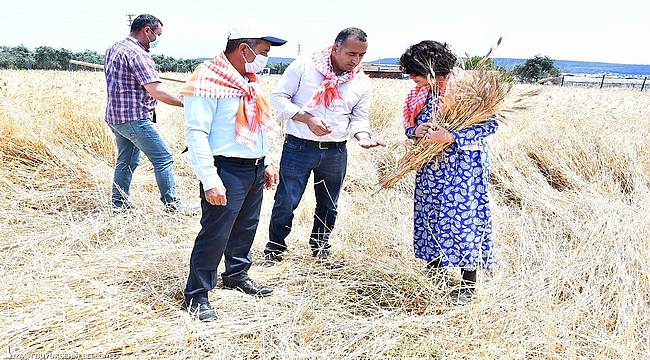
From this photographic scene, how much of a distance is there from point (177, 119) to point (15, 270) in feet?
13.6

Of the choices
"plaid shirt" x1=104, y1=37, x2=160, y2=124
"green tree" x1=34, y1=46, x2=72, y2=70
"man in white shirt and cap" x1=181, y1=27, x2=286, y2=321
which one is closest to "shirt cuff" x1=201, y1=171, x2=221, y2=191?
"man in white shirt and cap" x1=181, y1=27, x2=286, y2=321

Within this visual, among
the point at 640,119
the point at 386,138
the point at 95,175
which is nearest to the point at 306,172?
the point at 95,175

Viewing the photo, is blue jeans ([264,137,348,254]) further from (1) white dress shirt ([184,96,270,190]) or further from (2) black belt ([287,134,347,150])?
(1) white dress shirt ([184,96,270,190])

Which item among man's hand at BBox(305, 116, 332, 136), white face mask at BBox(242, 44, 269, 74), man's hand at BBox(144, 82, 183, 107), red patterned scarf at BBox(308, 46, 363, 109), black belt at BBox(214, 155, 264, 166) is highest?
white face mask at BBox(242, 44, 269, 74)

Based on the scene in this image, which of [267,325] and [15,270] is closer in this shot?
[267,325]

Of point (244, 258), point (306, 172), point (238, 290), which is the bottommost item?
point (238, 290)

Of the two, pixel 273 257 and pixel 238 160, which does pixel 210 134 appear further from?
pixel 273 257

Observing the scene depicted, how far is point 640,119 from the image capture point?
558cm

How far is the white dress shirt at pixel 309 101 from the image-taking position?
264 centimetres

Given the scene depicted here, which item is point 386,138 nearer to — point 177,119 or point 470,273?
point 177,119

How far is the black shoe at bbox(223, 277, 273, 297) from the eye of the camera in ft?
7.97

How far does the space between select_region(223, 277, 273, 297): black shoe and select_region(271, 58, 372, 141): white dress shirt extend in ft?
2.67

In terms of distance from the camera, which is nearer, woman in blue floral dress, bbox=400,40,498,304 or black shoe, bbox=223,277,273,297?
woman in blue floral dress, bbox=400,40,498,304

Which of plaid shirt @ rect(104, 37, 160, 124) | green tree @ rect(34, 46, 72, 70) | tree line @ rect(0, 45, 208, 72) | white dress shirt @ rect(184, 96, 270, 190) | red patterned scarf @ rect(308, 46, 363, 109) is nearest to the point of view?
white dress shirt @ rect(184, 96, 270, 190)
